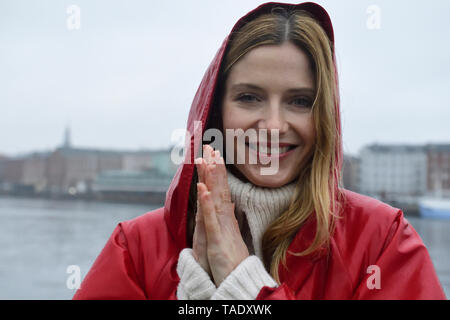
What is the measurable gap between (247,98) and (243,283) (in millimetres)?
409

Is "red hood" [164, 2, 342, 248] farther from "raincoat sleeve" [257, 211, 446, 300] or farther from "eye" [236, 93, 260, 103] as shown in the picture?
"raincoat sleeve" [257, 211, 446, 300]

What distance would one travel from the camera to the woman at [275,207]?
36.6 inches

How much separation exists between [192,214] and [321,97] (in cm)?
42

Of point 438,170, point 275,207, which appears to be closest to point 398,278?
point 275,207

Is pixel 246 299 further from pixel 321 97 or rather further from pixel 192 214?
pixel 321 97

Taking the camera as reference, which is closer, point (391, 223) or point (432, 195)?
Answer: point (391, 223)

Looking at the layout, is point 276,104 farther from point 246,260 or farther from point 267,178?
point 246,260

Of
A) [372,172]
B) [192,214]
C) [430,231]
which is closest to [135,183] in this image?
[372,172]

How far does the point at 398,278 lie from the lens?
905 millimetres

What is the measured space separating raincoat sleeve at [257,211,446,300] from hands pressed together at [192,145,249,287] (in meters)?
0.10

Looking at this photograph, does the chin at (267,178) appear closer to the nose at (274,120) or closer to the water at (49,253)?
the nose at (274,120)

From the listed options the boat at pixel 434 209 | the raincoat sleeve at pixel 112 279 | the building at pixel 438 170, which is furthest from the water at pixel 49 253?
the building at pixel 438 170

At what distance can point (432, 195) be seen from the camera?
43.3 meters
